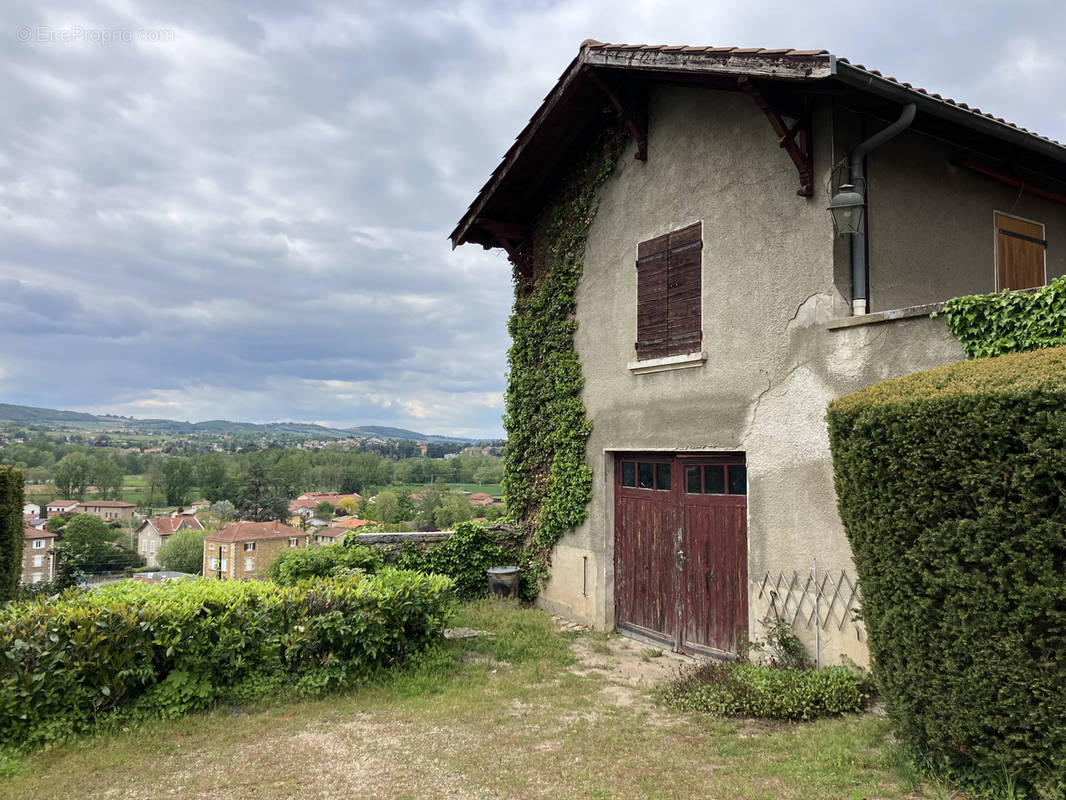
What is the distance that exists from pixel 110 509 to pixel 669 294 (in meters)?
94.4

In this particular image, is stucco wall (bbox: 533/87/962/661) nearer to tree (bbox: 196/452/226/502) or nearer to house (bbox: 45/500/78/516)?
house (bbox: 45/500/78/516)

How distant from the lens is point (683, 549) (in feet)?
27.5

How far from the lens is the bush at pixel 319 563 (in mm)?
8703

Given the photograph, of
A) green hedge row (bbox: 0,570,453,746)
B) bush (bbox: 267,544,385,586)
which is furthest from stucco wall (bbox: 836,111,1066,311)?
bush (bbox: 267,544,385,586)

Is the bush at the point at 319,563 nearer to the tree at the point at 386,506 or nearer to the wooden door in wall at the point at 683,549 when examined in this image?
the wooden door in wall at the point at 683,549

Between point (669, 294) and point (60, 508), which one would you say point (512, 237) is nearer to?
point (669, 294)

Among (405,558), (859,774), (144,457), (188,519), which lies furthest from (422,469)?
(859,774)

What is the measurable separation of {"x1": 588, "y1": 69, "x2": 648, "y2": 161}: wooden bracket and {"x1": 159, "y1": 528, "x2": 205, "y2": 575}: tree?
67790mm

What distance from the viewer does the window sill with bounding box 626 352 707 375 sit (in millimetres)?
8023

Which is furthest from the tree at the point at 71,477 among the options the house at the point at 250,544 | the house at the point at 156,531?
the house at the point at 250,544

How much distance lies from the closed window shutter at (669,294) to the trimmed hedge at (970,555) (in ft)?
12.7

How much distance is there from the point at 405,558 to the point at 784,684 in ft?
22.3

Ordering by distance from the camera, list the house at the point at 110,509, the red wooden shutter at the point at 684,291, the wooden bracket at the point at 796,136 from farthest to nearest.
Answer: the house at the point at 110,509 → the red wooden shutter at the point at 684,291 → the wooden bracket at the point at 796,136

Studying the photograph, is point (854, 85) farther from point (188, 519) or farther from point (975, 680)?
point (188, 519)
